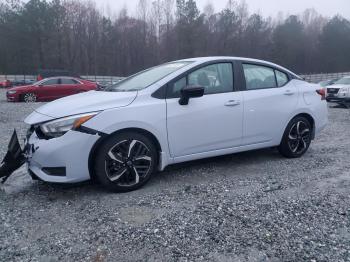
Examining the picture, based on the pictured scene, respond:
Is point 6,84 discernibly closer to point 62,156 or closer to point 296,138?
point 62,156

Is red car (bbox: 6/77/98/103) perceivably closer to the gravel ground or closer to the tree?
the gravel ground

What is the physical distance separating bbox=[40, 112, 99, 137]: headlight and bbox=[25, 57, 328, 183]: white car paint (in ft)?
0.18

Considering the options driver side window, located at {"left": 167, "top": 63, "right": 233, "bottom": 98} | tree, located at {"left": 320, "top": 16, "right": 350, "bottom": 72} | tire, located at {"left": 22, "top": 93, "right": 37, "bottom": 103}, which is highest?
tree, located at {"left": 320, "top": 16, "right": 350, "bottom": 72}

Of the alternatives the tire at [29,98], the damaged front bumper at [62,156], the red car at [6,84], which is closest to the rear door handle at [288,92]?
the damaged front bumper at [62,156]

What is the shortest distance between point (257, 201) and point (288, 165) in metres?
1.47

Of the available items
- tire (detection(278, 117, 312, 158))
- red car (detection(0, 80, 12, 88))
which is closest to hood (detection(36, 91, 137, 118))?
tire (detection(278, 117, 312, 158))

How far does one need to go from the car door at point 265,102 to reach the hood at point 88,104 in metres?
1.65

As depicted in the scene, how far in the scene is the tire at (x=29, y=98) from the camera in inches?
552

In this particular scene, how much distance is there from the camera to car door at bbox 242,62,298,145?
4223 mm

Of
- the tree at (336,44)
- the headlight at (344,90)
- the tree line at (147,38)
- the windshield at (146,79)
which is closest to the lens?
the windshield at (146,79)

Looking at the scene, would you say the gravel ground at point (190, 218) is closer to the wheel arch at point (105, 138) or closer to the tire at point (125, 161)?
the tire at point (125, 161)

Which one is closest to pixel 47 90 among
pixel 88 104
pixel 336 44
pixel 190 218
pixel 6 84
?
pixel 88 104

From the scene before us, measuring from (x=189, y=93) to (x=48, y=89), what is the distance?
41.4 feet

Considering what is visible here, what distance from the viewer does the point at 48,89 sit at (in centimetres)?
1447
